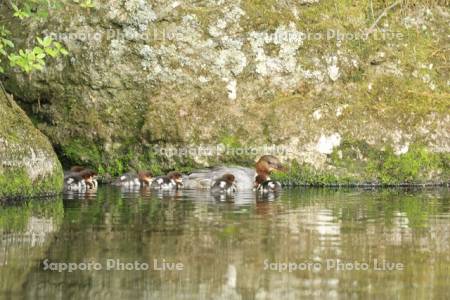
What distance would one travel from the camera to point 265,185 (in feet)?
49.4

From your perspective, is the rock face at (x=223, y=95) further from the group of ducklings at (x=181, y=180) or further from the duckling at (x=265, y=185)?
the duckling at (x=265, y=185)

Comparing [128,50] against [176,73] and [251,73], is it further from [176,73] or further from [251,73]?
[251,73]

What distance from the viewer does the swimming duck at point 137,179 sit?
51.5 ft

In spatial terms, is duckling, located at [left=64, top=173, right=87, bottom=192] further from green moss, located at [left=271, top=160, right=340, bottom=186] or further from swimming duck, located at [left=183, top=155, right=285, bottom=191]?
green moss, located at [left=271, top=160, right=340, bottom=186]

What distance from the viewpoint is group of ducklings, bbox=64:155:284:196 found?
589 inches

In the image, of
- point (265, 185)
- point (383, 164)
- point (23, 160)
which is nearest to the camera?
point (23, 160)

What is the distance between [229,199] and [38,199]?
2.43 meters

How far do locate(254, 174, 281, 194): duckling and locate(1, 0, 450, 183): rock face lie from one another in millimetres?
986

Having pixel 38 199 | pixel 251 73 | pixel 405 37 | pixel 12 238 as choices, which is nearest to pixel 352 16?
pixel 405 37

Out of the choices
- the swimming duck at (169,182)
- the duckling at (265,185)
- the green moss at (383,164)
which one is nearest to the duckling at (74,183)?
the swimming duck at (169,182)

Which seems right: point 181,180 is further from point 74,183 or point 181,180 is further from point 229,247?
point 229,247

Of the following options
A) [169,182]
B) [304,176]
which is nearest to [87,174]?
[169,182]

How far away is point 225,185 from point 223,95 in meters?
1.93

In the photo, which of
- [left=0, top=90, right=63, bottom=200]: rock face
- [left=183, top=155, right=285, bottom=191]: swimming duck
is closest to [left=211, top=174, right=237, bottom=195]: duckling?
[left=183, top=155, right=285, bottom=191]: swimming duck
